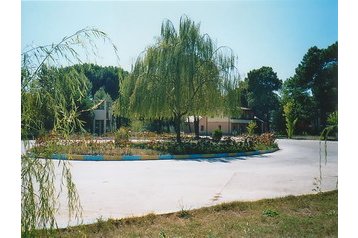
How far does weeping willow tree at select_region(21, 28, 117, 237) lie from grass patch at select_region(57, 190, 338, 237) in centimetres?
91

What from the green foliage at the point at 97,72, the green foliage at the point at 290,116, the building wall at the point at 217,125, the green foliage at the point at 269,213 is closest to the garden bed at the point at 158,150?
the green foliage at the point at 97,72

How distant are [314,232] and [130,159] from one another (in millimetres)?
7254

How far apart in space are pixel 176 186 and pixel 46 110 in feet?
12.0

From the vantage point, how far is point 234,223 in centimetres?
342

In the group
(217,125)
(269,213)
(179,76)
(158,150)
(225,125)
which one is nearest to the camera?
(269,213)

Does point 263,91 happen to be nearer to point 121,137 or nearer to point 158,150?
point 121,137

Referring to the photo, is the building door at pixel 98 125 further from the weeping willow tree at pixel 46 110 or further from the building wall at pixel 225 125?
the weeping willow tree at pixel 46 110

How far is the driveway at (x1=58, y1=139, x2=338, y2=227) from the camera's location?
420 centimetres

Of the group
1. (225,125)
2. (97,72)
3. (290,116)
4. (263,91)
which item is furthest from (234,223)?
(225,125)

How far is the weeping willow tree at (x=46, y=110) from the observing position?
2062 mm

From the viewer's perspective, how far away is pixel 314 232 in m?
3.17

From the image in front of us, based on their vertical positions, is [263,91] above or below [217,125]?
above

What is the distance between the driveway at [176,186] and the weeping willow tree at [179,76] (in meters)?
4.93

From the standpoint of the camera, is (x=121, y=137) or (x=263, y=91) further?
(x=263, y=91)
